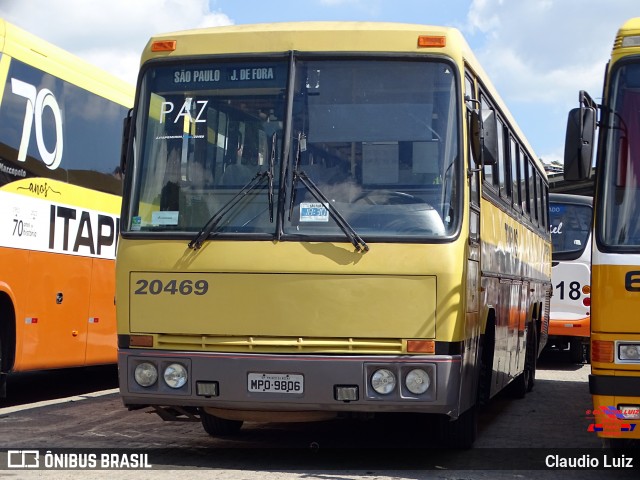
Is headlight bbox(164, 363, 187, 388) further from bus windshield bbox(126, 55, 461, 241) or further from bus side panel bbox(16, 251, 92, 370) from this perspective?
bus side panel bbox(16, 251, 92, 370)

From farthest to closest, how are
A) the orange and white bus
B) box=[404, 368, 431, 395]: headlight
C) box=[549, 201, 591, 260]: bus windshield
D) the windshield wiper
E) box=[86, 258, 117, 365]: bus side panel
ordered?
box=[549, 201, 591, 260]: bus windshield
the orange and white bus
box=[86, 258, 117, 365]: bus side panel
the windshield wiper
box=[404, 368, 431, 395]: headlight

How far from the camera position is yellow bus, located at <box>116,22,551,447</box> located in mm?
8172

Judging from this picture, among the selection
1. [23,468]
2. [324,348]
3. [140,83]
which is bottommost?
[23,468]

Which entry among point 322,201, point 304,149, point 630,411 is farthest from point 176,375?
point 630,411

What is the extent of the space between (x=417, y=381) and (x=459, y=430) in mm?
1587

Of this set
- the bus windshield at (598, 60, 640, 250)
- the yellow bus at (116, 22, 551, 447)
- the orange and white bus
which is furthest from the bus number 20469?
the orange and white bus

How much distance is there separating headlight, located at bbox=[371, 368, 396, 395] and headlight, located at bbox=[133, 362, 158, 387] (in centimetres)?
164

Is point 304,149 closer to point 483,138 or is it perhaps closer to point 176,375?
point 483,138

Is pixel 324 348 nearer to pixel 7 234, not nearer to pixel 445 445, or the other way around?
pixel 445 445

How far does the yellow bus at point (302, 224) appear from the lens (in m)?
8.17

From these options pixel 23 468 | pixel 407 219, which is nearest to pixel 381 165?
pixel 407 219

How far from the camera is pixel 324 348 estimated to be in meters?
8.20

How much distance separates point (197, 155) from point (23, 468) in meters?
2.71

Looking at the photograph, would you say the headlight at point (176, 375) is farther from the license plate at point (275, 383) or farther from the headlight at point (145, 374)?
the license plate at point (275, 383)
